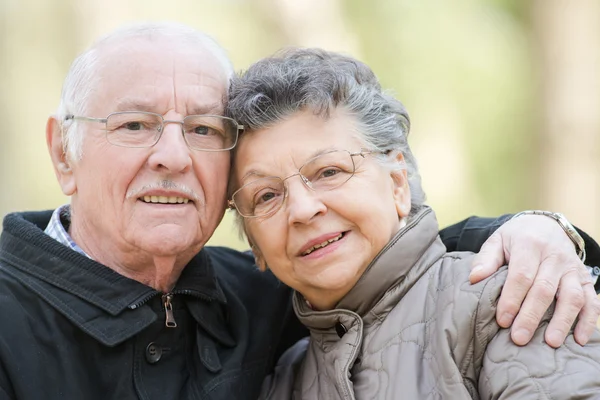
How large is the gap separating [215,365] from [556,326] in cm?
118

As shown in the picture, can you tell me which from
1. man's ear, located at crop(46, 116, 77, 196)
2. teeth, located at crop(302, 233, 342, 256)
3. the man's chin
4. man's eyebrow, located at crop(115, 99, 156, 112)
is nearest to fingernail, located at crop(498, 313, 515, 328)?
teeth, located at crop(302, 233, 342, 256)

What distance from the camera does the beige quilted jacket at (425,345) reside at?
2092 millimetres

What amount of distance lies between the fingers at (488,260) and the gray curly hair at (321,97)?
0.37 meters

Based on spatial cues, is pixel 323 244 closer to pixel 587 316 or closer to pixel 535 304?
pixel 535 304

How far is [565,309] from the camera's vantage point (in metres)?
2.21

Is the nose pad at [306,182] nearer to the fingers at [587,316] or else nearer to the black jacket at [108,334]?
the black jacket at [108,334]

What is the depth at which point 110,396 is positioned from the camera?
245 cm

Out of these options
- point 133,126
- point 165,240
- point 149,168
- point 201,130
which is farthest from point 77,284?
→ point 201,130

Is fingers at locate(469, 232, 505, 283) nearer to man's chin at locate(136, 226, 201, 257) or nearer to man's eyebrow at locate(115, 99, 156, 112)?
man's chin at locate(136, 226, 201, 257)

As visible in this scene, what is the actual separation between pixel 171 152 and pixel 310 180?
50cm

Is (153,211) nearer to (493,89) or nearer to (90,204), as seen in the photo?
(90,204)

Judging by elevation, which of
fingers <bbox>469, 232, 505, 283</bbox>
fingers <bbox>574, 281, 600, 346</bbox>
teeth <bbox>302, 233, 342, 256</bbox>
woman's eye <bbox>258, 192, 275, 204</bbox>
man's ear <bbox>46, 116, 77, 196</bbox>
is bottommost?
fingers <bbox>574, 281, 600, 346</bbox>

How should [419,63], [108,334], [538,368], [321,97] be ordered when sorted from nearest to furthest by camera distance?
[538,368], [108,334], [321,97], [419,63]

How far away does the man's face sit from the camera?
2.62 metres
